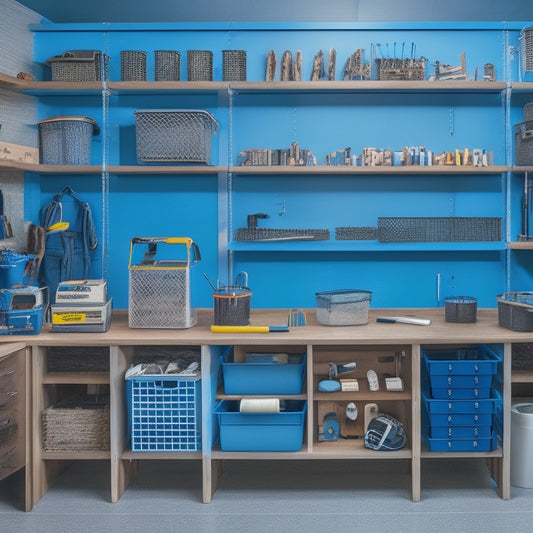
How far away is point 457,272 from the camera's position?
4.23 metres

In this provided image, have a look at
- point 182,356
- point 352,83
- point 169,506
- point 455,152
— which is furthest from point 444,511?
point 352,83

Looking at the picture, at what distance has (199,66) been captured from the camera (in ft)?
13.2

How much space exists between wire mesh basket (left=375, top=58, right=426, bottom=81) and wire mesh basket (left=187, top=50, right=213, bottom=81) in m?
1.15

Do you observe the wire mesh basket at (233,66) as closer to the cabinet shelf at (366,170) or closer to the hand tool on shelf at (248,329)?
the cabinet shelf at (366,170)

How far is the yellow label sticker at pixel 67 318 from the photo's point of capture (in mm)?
3355

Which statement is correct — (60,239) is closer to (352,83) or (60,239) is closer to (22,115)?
(22,115)

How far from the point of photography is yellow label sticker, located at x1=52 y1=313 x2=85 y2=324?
3.36 meters

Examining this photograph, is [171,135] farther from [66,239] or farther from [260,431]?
[260,431]

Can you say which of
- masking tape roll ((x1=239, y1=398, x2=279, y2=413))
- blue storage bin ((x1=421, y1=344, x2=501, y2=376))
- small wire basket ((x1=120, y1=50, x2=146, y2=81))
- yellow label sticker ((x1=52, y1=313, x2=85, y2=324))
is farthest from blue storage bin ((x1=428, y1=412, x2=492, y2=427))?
small wire basket ((x1=120, y1=50, x2=146, y2=81))

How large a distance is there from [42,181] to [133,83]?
97 cm

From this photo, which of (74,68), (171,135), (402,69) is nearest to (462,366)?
(402,69)

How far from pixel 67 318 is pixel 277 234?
1456mm

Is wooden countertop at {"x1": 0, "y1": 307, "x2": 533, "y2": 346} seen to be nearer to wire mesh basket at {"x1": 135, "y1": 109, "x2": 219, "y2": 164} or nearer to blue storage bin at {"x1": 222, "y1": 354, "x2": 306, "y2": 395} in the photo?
blue storage bin at {"x1": 222, "y1": 354, "x2": 306, "y2": 395}

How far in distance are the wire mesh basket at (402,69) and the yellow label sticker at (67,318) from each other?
242 centimetres
